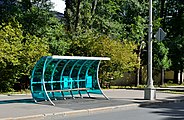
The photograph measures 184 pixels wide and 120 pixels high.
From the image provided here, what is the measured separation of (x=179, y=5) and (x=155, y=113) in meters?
26.8

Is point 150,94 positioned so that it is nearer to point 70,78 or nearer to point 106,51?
point 70,78

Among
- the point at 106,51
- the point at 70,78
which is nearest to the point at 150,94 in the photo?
the point at 70,78

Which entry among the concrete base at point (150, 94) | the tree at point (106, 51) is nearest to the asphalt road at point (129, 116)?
the concrete base at point (150, 94)

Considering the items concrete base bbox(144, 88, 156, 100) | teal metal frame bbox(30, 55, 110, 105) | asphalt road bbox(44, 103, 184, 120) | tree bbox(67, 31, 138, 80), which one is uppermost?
tree bbox(67, 31, 138, 80)

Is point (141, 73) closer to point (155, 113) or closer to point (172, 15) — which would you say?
point (172, 15)

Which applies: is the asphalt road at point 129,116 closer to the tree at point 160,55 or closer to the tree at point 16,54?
the tree at point 16,54

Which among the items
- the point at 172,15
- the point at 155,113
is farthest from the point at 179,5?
the point at 155,113

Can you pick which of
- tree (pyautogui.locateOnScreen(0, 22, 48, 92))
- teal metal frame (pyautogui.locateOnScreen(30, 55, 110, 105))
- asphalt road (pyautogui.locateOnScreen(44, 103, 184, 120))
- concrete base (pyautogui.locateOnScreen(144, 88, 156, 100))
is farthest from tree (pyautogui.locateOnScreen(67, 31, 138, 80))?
asphalt road (pyautogui.locateOnScreen(44, 103, 184, 120))

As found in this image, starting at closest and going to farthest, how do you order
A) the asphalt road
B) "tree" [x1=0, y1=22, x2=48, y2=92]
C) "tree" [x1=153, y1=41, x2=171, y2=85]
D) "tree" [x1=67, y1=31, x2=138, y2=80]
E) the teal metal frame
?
the asphalt road < the teal metal frame < "tree" [x1=0, y1=22, x2=48, y2=92] < "tree" [x1=67, y1=31, x2=138, y2=80] < "tree" [x1=153, y1=41, x2=171, y2=85]

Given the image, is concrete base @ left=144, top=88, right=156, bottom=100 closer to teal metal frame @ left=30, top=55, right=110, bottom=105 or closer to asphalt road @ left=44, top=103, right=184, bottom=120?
teal metal frame @ left=30, top=55, right=110, bottom=105

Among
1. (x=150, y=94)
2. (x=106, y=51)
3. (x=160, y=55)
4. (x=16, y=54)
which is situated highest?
(x=160, y=55)

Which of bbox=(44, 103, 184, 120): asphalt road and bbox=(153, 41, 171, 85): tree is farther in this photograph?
bbox=(153, 41, 171, 85): tree

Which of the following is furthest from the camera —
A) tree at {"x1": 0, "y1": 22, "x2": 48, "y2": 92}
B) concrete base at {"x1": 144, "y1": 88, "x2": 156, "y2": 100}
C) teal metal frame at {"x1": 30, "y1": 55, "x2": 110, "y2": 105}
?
tree at {"x1": 0, "y1": 22, "x2": 48, "y2": 92}

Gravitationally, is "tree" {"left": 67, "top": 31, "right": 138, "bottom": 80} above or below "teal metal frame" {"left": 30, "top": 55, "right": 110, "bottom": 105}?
above
